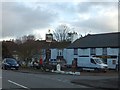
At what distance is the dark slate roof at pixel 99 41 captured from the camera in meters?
70.6

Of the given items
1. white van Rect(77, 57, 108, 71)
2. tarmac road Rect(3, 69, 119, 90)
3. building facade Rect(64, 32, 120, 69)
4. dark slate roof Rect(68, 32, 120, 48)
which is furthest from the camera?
dark slate roof Rect(68, 32, 120, 48)

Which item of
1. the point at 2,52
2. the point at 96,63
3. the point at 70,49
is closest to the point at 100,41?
the point at 70,49

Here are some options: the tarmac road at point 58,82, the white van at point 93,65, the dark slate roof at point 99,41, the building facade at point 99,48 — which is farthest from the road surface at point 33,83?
the dark slate roof at point 99,41

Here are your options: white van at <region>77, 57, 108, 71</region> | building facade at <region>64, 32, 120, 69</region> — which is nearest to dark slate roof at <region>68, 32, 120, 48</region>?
building facade at <region>64, 32, 120, 69</region>

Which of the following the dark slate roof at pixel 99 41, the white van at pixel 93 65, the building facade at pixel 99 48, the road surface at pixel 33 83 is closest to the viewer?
the road surface at pixel 33 83

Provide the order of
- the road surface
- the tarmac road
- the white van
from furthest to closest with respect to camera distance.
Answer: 1. the white van
2. the tarmac road
3. the road surface

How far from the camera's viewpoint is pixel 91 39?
77.1 metres

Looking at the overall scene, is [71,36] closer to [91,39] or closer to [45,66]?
[91,39]

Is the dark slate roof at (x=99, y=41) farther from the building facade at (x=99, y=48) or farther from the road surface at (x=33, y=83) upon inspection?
the road surface at (x=33, y=83)

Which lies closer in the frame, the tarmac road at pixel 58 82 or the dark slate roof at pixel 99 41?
the tarmac road at pixel 58 82

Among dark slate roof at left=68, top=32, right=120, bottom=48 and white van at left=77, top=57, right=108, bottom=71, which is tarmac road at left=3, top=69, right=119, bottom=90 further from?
dark slate roof at left=68, top=32, right=120, bottom=48

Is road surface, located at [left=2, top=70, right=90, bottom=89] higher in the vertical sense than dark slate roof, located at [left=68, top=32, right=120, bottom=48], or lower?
lower

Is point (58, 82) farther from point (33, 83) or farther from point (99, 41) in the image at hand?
point (99, 41)

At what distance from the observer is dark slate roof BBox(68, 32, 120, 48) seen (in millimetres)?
70562
